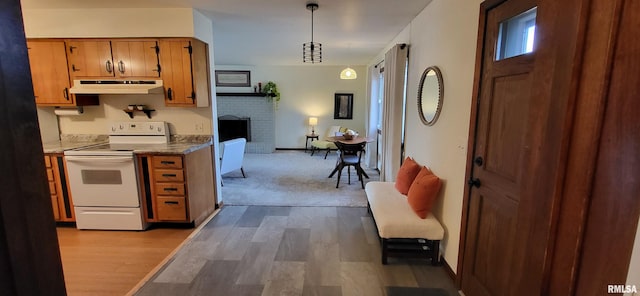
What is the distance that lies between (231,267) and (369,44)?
4.13 m

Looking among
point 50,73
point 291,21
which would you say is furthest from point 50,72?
point 291,21

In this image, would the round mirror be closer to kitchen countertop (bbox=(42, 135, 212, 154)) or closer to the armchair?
kitchen countertop (bbox=(42, 135, 212, 154))

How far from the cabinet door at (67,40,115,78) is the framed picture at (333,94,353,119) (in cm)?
541

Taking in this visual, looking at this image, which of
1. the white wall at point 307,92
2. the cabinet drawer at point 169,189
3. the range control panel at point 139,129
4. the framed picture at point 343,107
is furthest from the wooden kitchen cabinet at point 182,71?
the framed picture at point 343,107

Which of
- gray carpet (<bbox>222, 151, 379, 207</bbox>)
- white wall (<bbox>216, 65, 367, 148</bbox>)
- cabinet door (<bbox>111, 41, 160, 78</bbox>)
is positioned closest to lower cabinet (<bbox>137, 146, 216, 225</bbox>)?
gray carpet (<bbox>222, 151, 379, 207</bbox>)

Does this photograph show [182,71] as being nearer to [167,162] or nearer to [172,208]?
[167,162]

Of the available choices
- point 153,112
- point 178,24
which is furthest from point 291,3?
point 153,112

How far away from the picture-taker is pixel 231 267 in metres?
2.39

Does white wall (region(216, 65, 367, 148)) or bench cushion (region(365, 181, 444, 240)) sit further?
white wall (region(216, 65, 367, 148))

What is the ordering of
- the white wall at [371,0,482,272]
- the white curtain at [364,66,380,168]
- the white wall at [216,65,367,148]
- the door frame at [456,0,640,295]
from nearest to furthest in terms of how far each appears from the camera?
the door frame at [456,0,640,295] → the white wall at [371,0,482,272] → the white curtain at [364,66,380,168] → the white wall at [216,65,367,148]

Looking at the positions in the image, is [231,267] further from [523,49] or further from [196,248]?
[523,49]

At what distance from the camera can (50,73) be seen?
320cm

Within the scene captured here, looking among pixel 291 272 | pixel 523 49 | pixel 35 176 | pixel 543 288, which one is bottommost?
pixel 291 272

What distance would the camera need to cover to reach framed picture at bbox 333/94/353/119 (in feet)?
25.4
